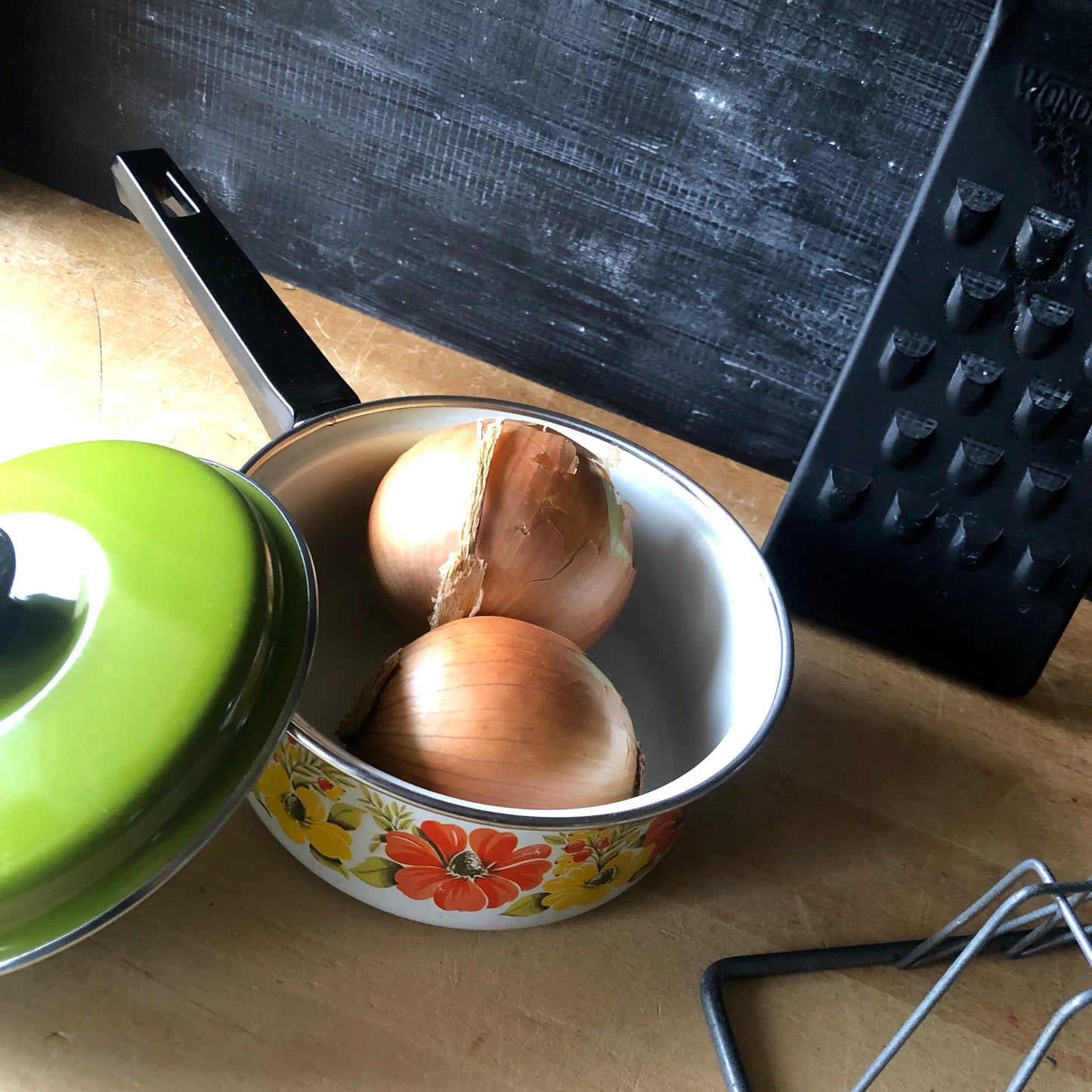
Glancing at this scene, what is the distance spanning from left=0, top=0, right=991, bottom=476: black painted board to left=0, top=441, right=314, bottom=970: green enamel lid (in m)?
0.34

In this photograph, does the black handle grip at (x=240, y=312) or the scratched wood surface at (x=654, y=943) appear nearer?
the scratched wood surface at (x=654, y=943)

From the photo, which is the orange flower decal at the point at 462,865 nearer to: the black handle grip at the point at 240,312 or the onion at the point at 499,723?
the onion at the point at 499,723

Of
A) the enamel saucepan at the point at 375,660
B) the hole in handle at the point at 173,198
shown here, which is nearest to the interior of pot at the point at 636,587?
the enamel saucepan at the point at 375,660

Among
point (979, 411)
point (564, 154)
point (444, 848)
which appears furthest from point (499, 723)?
point (564, 154)

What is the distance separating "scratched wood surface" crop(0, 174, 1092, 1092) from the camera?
1.16 ft

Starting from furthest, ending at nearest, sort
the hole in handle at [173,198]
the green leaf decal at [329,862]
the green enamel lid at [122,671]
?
the hole in handle at [173,198] < the green leaf decal at [329,862] < the green enamel lid at [122,671]

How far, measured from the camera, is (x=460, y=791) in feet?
1.19

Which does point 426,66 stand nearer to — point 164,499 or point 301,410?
point 301,410

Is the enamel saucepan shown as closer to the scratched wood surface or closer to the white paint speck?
the scratched wood surface

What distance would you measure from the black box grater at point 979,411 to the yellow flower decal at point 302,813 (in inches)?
11.0

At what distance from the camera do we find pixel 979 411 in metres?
0.46

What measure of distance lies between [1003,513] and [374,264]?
1.37 feet

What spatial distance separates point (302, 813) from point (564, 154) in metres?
0.40

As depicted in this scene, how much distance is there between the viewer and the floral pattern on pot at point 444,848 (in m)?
0.34
